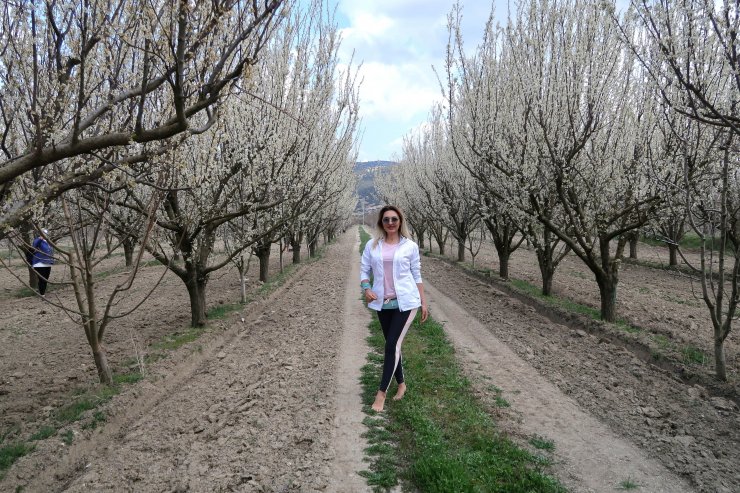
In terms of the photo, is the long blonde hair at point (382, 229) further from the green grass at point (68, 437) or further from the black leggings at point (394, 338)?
the green grass at point (68, 437)

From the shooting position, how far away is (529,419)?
478cm

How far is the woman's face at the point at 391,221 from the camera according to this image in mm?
4922

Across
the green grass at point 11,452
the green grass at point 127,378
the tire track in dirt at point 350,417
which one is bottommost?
the green grass at point 11,452

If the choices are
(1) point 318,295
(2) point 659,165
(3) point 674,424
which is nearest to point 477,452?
(3) point 674,424

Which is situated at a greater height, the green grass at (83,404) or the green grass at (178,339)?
the green grass at (178,339)

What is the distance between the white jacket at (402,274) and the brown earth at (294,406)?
1.26 meters

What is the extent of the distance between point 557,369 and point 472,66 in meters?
7.80

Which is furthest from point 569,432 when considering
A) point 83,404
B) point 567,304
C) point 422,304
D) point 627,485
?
point 567,304

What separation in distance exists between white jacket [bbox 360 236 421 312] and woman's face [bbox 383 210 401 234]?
19cm

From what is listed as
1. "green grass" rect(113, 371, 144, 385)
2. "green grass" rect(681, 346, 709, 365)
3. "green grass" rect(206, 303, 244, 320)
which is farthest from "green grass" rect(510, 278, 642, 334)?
"green grass" rect(113, 371, 144, 385)

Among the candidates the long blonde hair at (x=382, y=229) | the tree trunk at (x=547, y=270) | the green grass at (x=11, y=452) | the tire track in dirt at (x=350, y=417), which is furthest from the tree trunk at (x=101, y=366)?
the tree trunk at (x=547, y=270)

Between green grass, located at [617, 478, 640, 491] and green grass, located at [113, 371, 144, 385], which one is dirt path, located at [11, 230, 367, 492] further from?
green grass, located at [617, 478, 640, 491]

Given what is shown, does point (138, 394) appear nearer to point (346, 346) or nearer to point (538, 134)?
point (346, 346)

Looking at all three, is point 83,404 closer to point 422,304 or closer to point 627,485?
point 422,304
